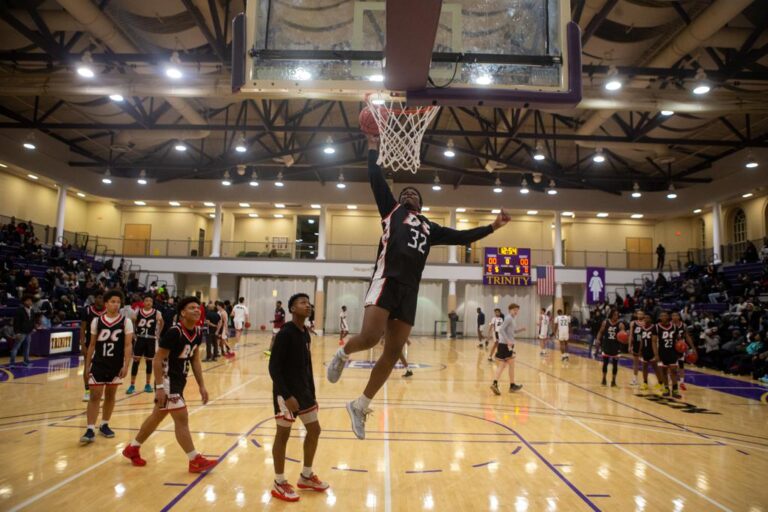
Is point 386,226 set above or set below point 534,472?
above

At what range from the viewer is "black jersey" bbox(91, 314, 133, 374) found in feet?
20.9

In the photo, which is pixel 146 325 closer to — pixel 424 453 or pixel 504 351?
pixel 424 453

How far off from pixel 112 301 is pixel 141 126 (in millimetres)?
16072

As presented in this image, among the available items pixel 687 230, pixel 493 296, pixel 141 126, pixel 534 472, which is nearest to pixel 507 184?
pixel 493 296

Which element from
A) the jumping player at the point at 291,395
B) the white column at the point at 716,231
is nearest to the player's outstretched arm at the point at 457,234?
the jumping player at the point at 291,395

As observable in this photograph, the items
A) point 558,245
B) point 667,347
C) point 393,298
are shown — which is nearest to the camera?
point 393,298

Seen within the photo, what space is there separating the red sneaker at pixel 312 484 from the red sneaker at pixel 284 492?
0.72 ft

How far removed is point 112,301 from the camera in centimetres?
645

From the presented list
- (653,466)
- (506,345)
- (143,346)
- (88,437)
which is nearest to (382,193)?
(653,466)

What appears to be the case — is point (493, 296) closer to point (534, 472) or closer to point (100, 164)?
point (100, 164)

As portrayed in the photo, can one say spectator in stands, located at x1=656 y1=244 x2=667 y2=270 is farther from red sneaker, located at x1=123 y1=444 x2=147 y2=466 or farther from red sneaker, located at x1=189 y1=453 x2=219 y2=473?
red sneaker, located at x1=123 y1=444 x2=147 y2=466

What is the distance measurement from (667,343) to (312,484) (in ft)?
29.4

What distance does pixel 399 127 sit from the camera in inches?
222

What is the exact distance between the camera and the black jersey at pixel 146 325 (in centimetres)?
923
